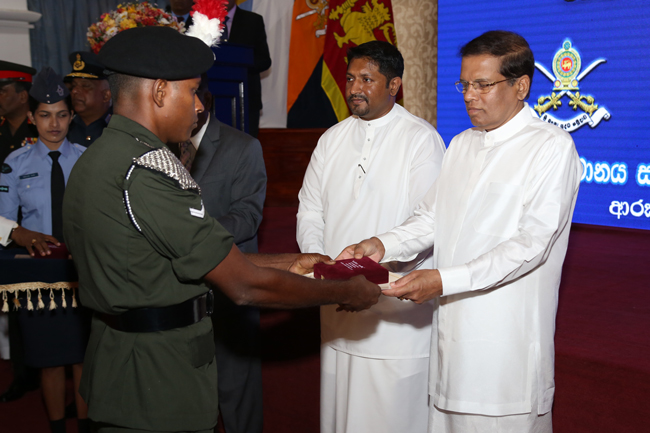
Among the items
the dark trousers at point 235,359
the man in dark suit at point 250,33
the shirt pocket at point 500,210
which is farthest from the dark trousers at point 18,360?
the shirt pocket at point 500,210

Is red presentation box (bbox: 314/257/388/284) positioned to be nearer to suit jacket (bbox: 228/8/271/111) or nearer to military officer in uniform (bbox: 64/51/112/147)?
military officer in uniform (bbox: 64/51/112/147)

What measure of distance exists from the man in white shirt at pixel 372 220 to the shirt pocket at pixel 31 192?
1.41 m

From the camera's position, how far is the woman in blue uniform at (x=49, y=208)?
2887 millimetres

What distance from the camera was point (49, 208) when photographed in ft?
10.1

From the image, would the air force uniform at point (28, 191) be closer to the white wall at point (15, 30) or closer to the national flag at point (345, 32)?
the national flag at point (345, 32)

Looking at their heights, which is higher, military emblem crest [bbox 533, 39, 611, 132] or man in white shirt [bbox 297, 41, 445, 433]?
military emblem crest [bbox 533, 39, 611, 132]

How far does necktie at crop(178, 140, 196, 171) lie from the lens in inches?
108

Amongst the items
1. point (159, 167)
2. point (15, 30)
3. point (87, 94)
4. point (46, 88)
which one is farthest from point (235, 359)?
point (15, 30)

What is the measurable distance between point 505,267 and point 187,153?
1609 millimetres

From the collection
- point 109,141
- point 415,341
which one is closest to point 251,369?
point 415,341

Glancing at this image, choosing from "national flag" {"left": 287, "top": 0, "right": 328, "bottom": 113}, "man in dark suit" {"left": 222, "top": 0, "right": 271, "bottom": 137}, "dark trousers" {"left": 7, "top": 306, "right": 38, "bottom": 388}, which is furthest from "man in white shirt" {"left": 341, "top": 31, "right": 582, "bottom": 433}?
"national flag" {"left": 287, "top": 0, "right": 328, "bottom": 113}

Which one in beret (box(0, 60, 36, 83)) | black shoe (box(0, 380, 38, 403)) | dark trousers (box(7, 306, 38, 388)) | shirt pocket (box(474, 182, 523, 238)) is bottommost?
black shoe (box(0, 380, 38, 403))

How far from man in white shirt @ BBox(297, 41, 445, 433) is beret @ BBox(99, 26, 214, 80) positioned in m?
1.26

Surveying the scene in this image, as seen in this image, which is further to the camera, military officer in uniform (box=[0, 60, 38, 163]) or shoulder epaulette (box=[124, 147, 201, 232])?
military officer in uniform (box=[0, 60, 38, 163])
